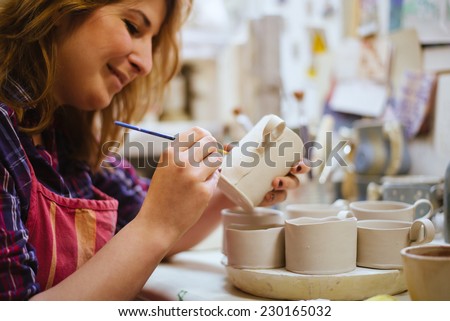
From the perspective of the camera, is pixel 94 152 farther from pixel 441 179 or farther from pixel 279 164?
pixel 441 179

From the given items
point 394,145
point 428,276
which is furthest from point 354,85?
point 428,276

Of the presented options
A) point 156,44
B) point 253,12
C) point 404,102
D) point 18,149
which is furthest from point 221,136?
point 18,149

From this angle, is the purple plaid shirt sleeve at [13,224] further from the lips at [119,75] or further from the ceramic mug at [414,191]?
the ceramic mug at [414,191]

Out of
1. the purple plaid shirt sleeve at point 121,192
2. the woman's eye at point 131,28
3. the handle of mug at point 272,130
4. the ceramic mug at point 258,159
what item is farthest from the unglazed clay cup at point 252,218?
the woman's eye at point 131,28

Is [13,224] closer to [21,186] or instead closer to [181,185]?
[21,186]

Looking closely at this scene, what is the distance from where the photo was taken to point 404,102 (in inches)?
55.4

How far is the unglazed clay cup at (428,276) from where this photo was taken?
530 mm

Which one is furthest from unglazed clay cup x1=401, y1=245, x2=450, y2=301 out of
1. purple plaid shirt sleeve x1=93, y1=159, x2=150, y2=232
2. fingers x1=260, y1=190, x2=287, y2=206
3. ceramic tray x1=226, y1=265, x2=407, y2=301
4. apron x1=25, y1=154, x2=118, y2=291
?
purple plaid shirt sleeve x1=93, y1=159, x2=150, y2=232

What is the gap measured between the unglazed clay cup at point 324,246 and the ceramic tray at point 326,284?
0.04ft

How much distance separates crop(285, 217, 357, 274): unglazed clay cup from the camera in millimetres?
673

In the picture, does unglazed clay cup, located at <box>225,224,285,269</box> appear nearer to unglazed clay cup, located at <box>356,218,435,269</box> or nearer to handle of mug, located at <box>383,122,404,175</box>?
unglazed clay cup, located at <box>356,218,435,269</box>

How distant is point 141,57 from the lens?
2.92 feet

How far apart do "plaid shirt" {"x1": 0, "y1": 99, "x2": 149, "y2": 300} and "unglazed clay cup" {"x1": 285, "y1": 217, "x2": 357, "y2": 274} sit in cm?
34

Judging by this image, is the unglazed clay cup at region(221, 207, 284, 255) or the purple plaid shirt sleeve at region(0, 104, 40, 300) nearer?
the purple plaid shirt sleeve at region(0, 104, 40, 300)
